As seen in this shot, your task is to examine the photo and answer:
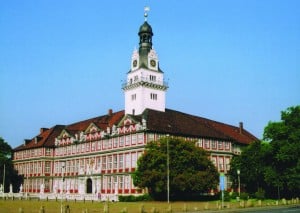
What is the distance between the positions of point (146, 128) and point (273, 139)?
20.0 meters

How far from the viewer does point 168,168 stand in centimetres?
5781

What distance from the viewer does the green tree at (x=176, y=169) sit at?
6069cm

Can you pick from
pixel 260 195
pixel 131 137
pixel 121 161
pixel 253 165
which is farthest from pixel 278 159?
pixel 121 161

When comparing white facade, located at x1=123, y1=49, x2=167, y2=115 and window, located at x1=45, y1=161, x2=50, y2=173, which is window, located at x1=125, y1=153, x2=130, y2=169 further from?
window, located at x1=45, y1=161, x2=50, y2=173

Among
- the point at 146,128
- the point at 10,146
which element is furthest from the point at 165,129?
the point at 10,146

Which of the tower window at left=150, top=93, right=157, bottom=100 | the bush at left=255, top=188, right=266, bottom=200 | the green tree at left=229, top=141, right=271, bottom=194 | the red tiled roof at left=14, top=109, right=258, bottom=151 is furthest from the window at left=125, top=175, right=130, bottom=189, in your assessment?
the bush at left=255, top=188, right=266, bottom=200

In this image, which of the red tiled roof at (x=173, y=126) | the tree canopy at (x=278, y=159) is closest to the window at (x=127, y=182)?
the red tiled roof at (x=173, y=126)

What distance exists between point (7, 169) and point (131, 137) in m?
38.9

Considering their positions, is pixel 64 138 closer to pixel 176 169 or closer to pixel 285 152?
pixel 176 169

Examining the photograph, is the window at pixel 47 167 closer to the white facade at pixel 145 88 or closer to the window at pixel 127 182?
the white facade at pixel 145 88

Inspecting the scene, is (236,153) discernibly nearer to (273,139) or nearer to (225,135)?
(225,135)

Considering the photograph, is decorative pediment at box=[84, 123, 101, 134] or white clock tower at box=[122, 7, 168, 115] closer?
white clock tower at box=[122, 7, 168, 115]

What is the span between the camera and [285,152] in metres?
63.2

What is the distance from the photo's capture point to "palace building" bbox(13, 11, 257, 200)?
75.6 metres
